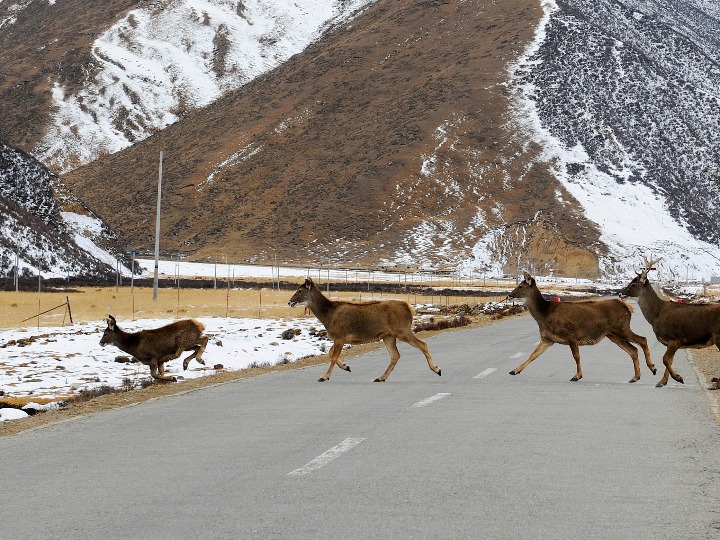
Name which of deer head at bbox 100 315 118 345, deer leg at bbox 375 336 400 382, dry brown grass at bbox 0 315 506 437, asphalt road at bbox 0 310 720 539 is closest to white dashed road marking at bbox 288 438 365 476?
asphalt road at bbox 0 310 720 539

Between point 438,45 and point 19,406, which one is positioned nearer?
point 19,406

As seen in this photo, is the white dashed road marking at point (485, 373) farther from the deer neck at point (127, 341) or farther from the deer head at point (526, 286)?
the deer neck at point (127, 341)

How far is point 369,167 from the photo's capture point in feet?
440

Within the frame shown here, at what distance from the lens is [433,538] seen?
20.9 feet

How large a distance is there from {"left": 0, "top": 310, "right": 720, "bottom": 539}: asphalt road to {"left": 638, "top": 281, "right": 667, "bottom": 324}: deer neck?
112cm

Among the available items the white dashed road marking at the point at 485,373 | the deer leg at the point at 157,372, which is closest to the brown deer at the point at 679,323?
the white dashed road marking at the point at 485,373

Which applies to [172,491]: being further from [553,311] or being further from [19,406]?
[553,311]

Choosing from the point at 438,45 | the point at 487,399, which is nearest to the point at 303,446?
the point at 487,399

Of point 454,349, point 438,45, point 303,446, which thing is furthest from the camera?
point 438,45

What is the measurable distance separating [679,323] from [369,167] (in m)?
119

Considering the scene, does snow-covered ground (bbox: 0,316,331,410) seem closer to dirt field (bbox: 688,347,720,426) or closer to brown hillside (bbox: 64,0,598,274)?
dirt field (bbox: 688,347,720,426)

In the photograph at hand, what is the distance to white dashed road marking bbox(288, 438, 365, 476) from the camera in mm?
8656

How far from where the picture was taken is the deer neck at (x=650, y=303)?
52.7 ft

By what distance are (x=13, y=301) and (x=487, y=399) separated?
3914cm
